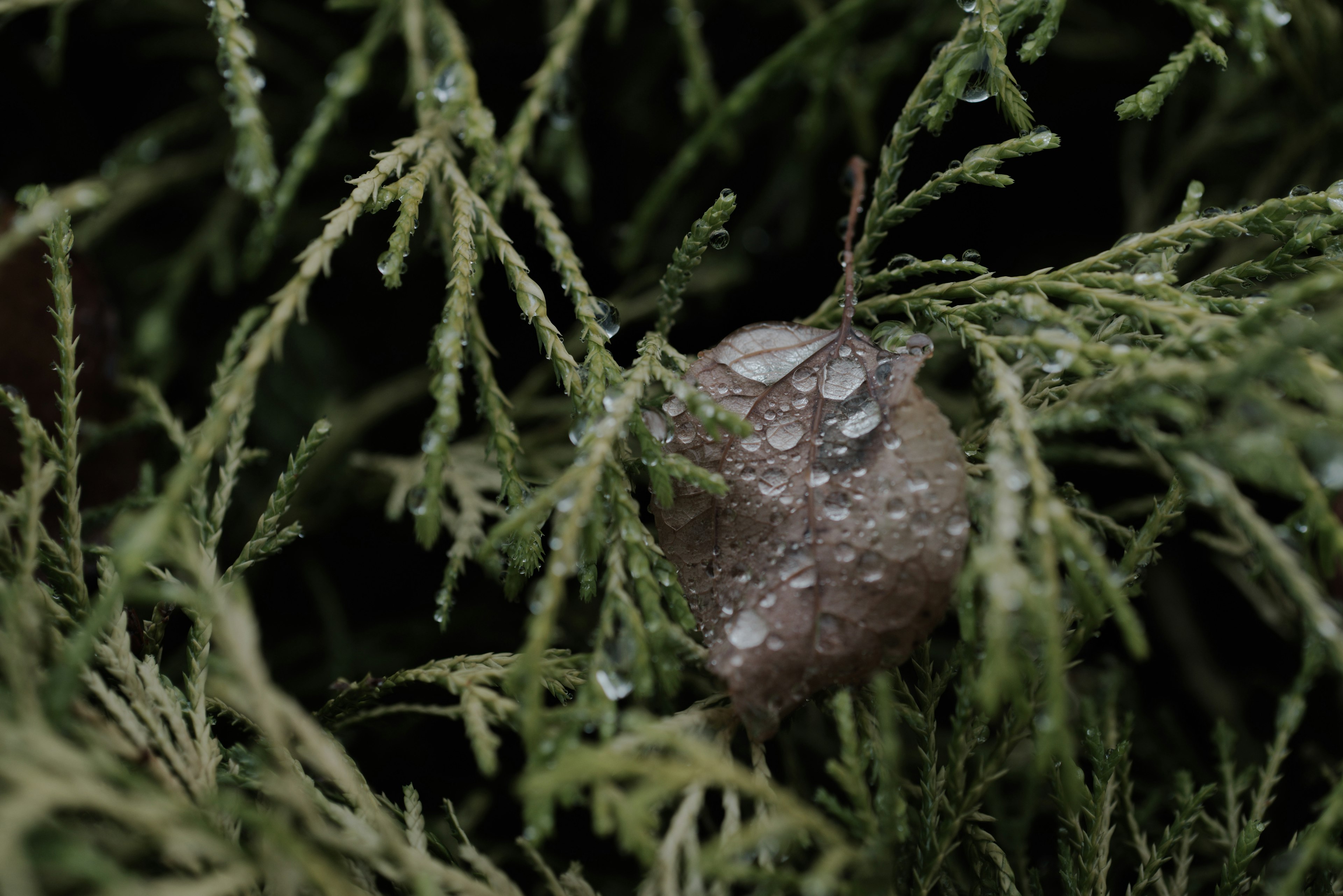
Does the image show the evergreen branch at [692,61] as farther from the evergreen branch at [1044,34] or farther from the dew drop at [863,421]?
the dew drop at [863,421]

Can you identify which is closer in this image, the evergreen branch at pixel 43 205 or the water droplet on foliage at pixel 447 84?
the evergreen branch at pixel 43 205

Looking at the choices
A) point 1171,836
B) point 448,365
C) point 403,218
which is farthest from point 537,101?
point 1171,836

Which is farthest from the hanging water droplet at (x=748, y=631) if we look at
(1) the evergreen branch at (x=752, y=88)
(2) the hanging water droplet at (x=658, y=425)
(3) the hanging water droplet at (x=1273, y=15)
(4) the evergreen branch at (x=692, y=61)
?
(3) the hanging water droplet at (x=1273, y=15)

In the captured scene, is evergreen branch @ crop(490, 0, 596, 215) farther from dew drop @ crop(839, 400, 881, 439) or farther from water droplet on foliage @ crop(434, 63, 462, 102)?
dew drop @ crop(839, 400, 881, 439)

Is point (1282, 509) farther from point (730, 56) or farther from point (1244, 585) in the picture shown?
point (730, 56)

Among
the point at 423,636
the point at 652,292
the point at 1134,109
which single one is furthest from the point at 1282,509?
the point at 423,636
